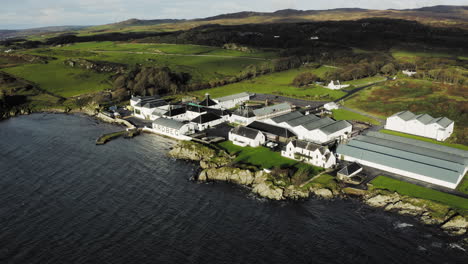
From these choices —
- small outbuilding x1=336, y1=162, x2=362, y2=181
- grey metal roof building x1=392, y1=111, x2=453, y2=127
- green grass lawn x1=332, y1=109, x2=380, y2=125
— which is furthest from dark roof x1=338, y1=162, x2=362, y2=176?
green grass lawn x1=332, y1=109, x2=380, y2=125

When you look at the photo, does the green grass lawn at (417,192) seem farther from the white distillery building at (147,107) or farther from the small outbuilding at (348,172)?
the white distillery building at (147,107)

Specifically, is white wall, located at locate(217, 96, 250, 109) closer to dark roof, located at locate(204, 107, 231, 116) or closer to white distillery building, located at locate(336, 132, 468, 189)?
dark roof, located at locate(204, 107, 231, 116)

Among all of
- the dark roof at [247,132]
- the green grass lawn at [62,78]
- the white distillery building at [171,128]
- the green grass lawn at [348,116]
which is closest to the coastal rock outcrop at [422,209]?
the dark roof at [247,132]

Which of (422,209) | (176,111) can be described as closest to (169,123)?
(176,111)

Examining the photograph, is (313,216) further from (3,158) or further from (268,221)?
(3,158)

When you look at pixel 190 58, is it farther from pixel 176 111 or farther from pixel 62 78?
pixel 176 111

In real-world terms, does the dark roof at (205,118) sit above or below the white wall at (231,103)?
above

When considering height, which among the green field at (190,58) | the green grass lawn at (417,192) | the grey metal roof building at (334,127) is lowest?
the green grass lawn at (417,192)
